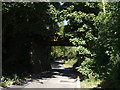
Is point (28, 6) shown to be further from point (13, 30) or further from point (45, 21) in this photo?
→ point (13, 30)

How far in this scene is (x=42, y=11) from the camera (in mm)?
17016

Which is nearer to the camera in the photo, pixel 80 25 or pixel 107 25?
pixel 107 25

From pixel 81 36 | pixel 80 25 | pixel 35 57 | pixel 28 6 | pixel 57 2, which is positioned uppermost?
pixel 57 2

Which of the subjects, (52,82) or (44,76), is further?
(44,76)

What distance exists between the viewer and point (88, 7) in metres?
17.5

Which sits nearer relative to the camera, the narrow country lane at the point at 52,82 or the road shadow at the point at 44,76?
the narrow country lane at the point at 52,82

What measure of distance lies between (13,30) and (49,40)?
8332 millimetres

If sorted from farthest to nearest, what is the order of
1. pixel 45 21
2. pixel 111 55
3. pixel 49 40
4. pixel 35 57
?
pixel 49 40 → pixel 35 57 → pixel 45 21 → pixel 111 55

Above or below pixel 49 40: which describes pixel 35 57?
below

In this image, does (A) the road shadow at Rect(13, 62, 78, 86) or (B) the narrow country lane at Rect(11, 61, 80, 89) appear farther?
(A) the road shadow at Rect(13, 62, 78, 86)

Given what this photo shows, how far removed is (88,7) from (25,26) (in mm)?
6025

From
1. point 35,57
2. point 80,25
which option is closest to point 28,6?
point 80,25

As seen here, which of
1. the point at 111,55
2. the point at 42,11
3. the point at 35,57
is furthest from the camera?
the point at 35,57

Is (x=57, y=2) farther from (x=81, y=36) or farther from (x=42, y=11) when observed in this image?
(x=81, y=36)
